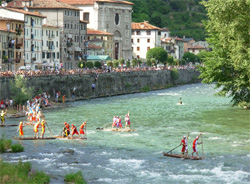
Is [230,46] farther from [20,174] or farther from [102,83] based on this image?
[102,83]

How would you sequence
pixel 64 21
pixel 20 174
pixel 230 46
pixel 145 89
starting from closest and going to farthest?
pixel 20 174
pixel 230 46
pixel 145 89
pixel 64 21

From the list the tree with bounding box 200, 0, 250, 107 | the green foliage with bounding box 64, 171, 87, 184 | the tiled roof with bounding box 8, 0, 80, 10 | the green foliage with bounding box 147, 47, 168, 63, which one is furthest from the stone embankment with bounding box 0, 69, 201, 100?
the green foliage with bounding box 64, 171, 87, 184

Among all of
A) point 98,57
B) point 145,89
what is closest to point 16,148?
point 145,89

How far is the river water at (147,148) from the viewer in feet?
135

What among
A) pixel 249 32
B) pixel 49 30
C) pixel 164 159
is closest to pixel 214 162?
pixel 164 159

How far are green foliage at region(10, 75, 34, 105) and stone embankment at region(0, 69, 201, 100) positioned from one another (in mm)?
1132

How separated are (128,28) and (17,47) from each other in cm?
7838

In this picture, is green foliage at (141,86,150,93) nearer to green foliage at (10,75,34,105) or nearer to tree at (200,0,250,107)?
green foliage at (10,75,34,105)

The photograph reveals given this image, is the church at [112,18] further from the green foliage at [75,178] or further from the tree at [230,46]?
the green foliage at [75,178]

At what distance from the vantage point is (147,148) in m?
50.1

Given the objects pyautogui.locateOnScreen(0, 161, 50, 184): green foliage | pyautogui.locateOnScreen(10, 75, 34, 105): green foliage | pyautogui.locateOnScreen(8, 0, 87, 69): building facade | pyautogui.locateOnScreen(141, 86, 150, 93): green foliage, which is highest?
pyautogui.locateOnScreen(8, 0, 87, 69): building facade

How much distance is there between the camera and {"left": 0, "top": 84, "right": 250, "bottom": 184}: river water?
135 feet

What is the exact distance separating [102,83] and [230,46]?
40.3m

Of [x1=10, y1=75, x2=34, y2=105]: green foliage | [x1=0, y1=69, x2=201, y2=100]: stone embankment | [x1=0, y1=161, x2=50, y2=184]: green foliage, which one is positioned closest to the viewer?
[x1=0, y1=161, x2=50, y2=184]: green foliage
